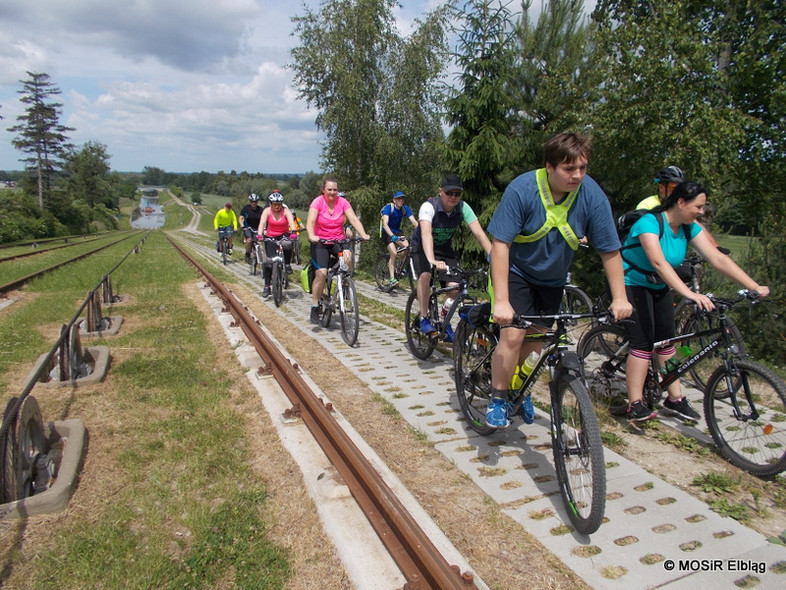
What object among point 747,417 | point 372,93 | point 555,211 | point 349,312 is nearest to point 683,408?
point 747,417

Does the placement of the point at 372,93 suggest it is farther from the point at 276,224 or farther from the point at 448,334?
the point at 448,334

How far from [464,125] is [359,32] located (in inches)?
350

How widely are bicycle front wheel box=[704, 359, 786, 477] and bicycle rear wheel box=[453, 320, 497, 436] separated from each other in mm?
1637

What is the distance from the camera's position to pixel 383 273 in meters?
12.4

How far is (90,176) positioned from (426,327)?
109187 millimetres

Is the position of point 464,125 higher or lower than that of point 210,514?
higher

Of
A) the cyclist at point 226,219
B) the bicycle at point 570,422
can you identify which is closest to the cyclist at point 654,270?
the bicycle at point 570,422

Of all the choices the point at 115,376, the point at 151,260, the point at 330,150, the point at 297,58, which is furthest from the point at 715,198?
the point at 151,260

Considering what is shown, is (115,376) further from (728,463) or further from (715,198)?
(715,198)

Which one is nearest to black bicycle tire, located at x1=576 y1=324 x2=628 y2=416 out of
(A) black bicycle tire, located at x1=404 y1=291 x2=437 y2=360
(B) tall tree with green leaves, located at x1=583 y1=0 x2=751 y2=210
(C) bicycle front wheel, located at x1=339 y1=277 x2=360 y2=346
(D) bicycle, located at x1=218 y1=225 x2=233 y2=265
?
(A) black bicycle tire, located at x1=404 y1=291 x2=437 y2=360

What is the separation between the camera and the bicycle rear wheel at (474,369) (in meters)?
3.96

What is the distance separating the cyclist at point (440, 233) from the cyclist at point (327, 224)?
160 centimetres

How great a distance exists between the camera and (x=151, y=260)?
18375 millimetres

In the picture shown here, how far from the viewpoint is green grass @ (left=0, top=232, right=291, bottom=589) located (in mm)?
2510
